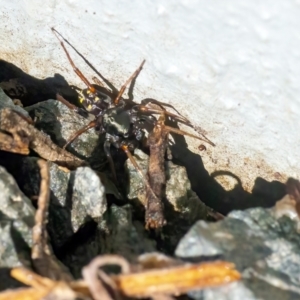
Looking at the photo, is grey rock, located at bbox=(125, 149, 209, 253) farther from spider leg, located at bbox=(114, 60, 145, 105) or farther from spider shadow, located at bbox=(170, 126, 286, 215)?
spider leg, located at bbox=(114, 60, 145, 105)

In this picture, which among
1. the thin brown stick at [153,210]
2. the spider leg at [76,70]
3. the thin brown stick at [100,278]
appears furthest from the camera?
the spider leg at [76,70]

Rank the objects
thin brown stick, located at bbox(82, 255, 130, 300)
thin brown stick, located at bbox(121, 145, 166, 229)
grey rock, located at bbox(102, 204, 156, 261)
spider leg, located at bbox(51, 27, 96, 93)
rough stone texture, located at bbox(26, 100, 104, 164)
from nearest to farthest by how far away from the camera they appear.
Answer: thin brown stick, located at bbox(82, 255, 130, 300), grey rock, located at bbox(102, 204, 156, 261), thin brown stick, located at bbox(121, 145, 166, 229), spider leg, located at bbox(51, 27, 96, 93), rough stone texture, located at bbox(26, 100, 104, 164)

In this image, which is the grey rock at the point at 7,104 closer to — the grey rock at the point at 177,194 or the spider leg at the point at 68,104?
the spider leg at the point at 68,104

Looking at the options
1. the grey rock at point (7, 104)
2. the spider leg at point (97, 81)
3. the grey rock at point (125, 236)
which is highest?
the spider leg at point (97, 81)

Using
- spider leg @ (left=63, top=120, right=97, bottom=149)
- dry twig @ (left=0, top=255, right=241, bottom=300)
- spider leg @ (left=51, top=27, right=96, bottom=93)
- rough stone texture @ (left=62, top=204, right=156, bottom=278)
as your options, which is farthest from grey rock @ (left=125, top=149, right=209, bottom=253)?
dry twig @ (left=0, top=255, right=241, bottom=300)

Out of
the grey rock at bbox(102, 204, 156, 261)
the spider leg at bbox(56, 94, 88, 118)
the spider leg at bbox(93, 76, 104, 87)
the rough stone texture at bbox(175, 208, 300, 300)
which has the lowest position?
the grey rock at bbox(102, 204, 156, 261)

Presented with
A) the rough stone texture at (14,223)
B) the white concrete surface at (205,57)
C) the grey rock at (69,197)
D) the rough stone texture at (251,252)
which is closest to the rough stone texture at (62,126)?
the white concrete surface at (205,57)

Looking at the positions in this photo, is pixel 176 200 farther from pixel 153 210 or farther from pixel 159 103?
pixel 159 103

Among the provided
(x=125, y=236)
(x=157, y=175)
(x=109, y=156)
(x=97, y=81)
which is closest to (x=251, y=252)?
(x=125, y=236)
